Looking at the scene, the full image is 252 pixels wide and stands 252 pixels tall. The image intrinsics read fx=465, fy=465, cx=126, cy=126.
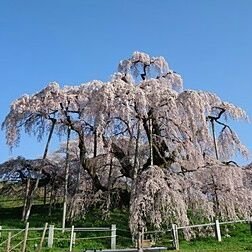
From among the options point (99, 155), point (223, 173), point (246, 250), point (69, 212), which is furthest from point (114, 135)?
point (246, 250)

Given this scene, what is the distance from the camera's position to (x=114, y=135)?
2666cm

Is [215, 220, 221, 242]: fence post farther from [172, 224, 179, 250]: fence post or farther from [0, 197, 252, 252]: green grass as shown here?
[172, 224, 179, 250]: fence post

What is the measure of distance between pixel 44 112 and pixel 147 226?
9.17 metres

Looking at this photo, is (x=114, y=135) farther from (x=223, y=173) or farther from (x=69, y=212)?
(x=223, y=173)

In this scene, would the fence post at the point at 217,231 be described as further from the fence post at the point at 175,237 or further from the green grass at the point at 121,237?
the fence post at the point at 175,237

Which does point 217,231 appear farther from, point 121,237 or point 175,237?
point 121,237

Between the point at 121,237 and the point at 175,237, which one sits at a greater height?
the point at 121,237

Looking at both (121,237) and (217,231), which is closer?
(217,231)

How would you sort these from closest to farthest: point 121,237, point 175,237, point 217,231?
point 175,237 → point 217,231 → point 121,237

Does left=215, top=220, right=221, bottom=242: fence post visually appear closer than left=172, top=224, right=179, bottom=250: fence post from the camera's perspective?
No

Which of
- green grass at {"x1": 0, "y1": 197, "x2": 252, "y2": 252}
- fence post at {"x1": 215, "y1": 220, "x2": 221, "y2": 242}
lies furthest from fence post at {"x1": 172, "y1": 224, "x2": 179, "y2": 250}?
fence post at {"x1": 215, "y1": 220, "x2": 221, "y2": 242}

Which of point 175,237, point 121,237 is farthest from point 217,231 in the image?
point 121,237

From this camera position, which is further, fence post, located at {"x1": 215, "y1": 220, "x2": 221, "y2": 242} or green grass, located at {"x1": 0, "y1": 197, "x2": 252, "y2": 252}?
fence post, located at {"x1": 215, "y1": 220, "x2": 221, "y2": 242}

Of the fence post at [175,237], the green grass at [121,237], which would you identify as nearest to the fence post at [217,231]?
the green grass at [121,237]
